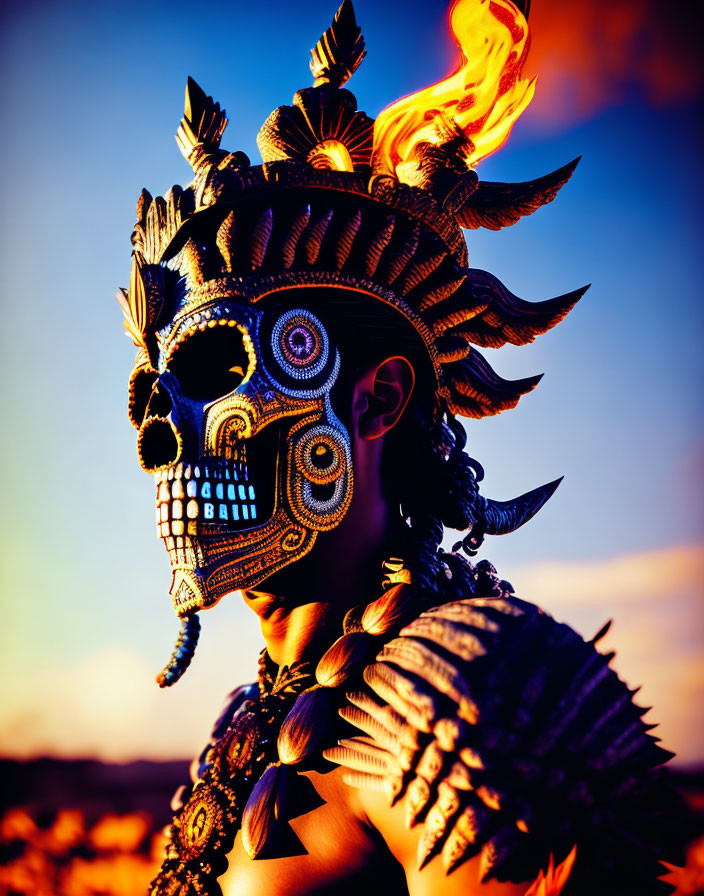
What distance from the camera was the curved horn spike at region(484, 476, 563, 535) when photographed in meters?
3.05

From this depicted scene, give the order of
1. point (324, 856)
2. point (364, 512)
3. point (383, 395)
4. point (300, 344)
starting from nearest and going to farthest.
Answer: point (324, 856)
point (300, 344)
point (364, 512)
point (383, 395)

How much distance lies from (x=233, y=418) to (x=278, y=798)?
1062 millimetres

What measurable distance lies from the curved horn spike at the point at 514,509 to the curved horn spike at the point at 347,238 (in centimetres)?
97

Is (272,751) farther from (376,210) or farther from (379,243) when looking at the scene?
(376,210)

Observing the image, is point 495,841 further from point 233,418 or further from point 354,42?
point 354,42

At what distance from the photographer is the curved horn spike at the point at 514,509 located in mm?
3053

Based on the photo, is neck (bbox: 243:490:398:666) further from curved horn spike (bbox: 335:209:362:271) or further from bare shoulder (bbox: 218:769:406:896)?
curved horn spike (bbox: 335:209:362:271)

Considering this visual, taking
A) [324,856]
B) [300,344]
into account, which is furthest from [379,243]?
[324,856]

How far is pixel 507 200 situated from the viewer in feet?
10.1

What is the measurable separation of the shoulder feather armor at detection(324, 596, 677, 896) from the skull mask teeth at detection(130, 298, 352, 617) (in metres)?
0.58

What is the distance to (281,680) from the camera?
273 cm

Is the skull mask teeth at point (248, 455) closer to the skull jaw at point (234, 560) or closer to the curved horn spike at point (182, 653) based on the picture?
the skull jaw at point (234, 560)

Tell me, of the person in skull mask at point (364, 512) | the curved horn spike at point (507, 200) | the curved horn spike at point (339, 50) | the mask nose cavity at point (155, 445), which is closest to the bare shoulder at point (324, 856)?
the person in skull mask at point (364, 512)

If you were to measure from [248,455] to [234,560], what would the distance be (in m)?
0.32
